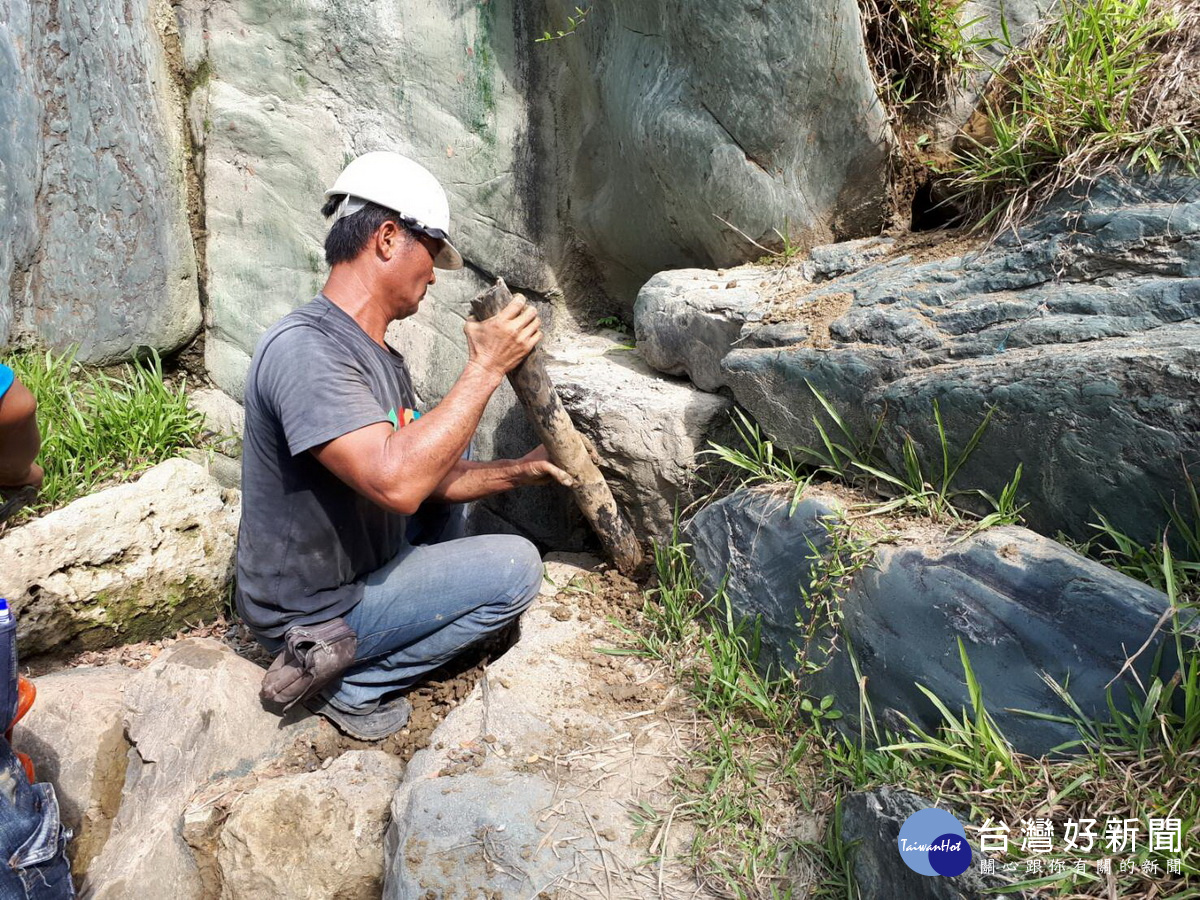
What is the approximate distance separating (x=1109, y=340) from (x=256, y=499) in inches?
103

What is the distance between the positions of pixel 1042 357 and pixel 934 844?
4.25ft

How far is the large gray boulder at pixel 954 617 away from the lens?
2000 mm

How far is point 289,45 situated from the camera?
3.91 meters

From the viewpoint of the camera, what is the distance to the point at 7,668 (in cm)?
194

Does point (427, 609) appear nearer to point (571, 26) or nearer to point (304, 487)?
point (304, 487)

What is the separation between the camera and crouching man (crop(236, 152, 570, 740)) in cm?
259

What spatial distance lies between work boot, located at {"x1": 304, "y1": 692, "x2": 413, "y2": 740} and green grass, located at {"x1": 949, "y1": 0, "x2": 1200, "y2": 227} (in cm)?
263

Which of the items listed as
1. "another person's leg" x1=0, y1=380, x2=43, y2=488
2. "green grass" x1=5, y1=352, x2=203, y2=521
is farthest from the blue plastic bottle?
"green grass" x1=5, y1=352, x2=203, y2=521

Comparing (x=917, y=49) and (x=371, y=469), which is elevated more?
(x=917, y=49)

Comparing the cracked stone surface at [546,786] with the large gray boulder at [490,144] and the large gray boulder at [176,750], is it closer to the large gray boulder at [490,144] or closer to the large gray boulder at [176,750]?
the large gray boulder at [176,750]

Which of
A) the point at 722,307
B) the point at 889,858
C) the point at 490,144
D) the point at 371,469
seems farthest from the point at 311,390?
the point at 889,858

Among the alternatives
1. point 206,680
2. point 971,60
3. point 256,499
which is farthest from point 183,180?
point 971,60

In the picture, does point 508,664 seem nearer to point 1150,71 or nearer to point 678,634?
point 678,634

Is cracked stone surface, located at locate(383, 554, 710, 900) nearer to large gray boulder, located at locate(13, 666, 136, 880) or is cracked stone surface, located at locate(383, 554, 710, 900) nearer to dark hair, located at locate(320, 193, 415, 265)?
large gray boulder, located at locate(13, 666, 136, 880)
